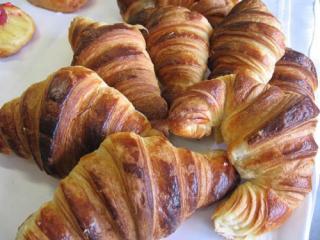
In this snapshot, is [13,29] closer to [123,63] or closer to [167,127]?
[123,63]

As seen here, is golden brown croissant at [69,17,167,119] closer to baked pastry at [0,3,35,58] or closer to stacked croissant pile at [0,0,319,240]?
stacked croissant pile at [0,0,319,240]

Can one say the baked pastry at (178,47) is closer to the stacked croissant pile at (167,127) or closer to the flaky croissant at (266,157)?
the stacked croissant pile at (167,127)

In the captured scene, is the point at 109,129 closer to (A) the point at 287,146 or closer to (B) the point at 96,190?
(B) the point at 96,190

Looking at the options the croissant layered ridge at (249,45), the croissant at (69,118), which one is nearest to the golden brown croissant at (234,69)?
the croissant layered ridge at (249,45)

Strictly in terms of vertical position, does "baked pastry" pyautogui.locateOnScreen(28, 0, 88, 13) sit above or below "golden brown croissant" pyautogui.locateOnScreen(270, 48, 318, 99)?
above

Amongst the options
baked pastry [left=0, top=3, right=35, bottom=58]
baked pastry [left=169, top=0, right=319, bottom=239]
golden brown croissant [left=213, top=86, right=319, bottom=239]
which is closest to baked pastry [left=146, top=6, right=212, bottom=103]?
baked pastry [left=169, top=0, right=319, bottom=239]

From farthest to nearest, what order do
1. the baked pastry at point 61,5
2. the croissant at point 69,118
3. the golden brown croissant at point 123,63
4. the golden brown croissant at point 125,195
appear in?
1. the baked pastry at point 61,5
2. the golden brown croissant at point 123,63
3. the croissant at point 69,118
4. the golden brown croissant at point 125,195

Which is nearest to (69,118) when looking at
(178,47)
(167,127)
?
(167,127)
